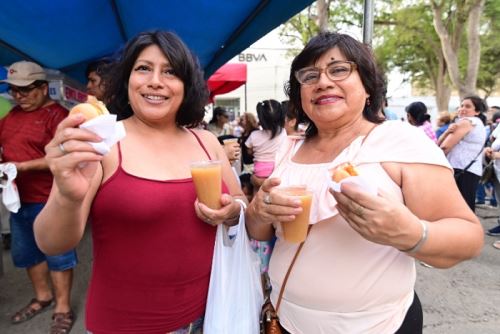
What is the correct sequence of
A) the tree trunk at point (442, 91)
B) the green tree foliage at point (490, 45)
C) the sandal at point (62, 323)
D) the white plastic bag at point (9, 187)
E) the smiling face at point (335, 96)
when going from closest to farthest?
1. the smiling face at point (335, 96)
2. the white plastic bag at point (9, 187)
3. the sandal at point (62, 323)
4. the green tree foliage at point (490, 45)
5. the tree trunk at point (442, 91)

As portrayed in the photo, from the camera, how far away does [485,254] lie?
4516mm

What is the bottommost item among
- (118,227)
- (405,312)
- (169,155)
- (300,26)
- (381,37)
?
(405,312)

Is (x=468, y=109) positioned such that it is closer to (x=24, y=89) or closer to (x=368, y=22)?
(x=368, y=22)

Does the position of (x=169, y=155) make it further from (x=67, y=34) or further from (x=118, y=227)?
A: (x=67, y=34)

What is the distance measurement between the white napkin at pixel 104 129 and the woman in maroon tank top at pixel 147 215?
22 cm

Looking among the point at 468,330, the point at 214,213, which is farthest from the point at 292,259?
the point at 468,330

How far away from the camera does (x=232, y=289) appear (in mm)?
1485

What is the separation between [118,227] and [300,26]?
1106 centimetres

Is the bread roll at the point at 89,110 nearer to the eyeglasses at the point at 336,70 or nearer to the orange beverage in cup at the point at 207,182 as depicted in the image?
the orange beverage in cup at the point at 207,182

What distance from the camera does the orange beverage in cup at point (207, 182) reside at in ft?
4.50

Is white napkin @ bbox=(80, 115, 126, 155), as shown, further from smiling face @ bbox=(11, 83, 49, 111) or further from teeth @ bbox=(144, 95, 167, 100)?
smiling face @ bbox=(11, 83, 49, 111)

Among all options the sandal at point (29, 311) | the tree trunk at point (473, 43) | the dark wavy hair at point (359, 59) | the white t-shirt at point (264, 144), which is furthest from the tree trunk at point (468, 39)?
the sandal at point (29, 311)

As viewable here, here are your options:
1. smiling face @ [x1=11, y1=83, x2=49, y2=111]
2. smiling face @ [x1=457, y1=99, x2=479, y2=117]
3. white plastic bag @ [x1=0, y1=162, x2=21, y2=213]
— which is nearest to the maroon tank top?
white plastic bag @ [x1=0, y1=162, x2=21, y2=213]

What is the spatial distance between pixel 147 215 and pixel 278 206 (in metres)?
0.52
